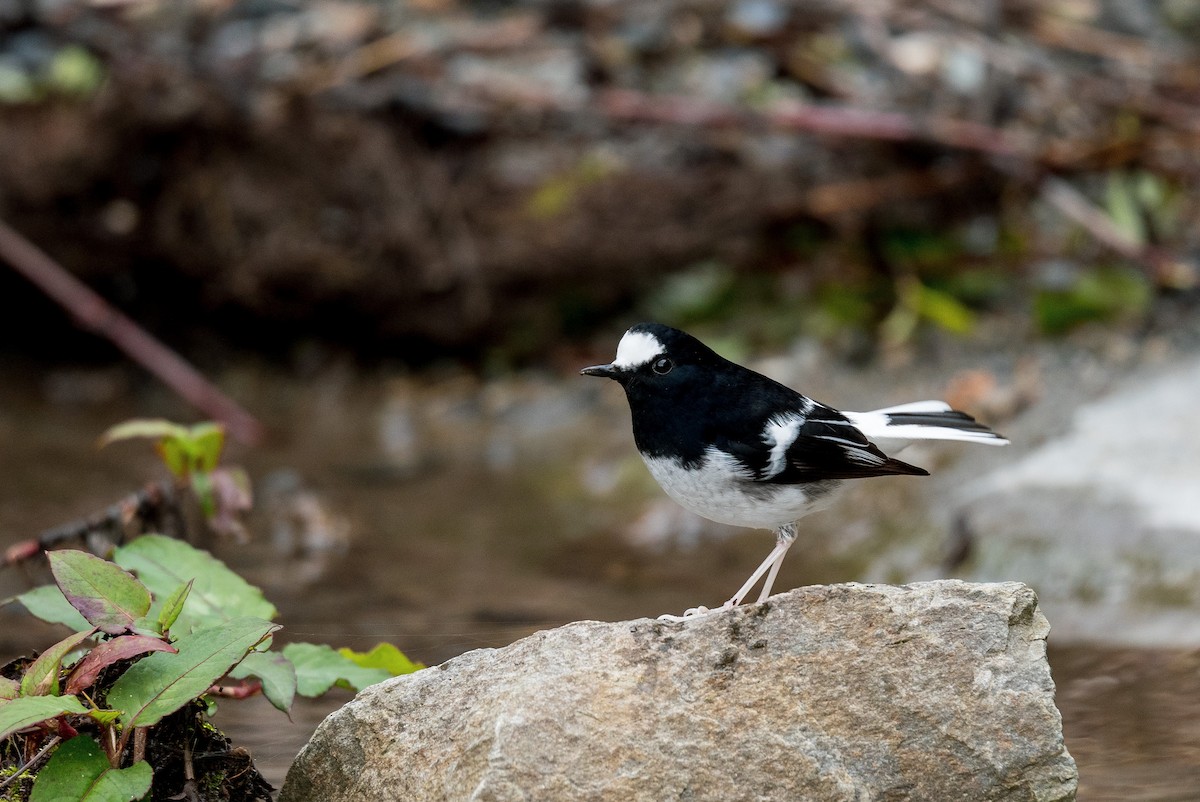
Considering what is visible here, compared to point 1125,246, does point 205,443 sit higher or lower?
lower

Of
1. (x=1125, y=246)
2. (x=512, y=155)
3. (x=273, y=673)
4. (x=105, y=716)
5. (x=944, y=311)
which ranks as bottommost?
(x=105, y=716)

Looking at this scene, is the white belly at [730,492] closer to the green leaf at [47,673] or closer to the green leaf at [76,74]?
the green leaf at [47,673]

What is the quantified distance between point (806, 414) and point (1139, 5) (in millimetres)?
7268

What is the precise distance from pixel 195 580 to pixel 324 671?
41 cm

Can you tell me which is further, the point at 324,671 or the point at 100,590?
the point at 324,671

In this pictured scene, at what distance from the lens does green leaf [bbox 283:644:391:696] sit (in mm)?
3486

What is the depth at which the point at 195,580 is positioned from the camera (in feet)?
11.9

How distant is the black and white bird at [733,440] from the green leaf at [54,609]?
4.64 ft

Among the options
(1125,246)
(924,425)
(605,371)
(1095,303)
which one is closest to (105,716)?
(605,371)

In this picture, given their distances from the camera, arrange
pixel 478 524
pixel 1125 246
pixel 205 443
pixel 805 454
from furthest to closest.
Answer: pixel 1125 246
pixel 478 524
pixel 205 443
pixel 805 454

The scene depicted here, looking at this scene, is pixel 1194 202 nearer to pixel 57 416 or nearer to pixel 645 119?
pixel 645 119

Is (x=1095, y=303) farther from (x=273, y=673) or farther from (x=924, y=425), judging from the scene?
(x=273, y=673)

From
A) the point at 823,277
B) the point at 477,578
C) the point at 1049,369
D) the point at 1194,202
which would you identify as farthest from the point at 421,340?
the point at 1194,202

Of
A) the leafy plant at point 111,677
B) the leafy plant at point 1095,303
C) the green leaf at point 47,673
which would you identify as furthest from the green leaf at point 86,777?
the leafy plant at point 1095,303
